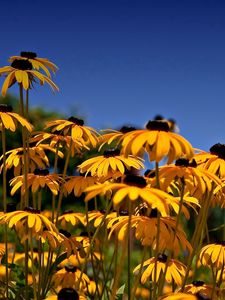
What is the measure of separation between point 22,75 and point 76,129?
54 centimetres

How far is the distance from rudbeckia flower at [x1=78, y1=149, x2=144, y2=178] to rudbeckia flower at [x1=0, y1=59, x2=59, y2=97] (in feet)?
1.53

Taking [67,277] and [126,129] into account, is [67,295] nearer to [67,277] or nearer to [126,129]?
[126,129]

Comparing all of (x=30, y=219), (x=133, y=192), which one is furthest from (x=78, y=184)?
(x=133, y=192)

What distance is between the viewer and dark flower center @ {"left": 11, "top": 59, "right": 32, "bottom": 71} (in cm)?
348

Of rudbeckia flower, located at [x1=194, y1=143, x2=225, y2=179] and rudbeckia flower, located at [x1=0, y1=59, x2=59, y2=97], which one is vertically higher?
rudbeckia flower, located at [x1=0, y1=59, x2=59, y2=97]

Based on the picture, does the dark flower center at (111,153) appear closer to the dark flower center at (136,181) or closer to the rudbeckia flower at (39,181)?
the rudbeckia flower at (39,181)

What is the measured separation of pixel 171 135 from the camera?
2.59 meters

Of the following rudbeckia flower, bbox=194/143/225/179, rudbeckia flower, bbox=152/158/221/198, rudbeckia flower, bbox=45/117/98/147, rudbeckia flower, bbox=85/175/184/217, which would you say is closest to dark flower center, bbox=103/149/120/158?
rudbeckia flower, bbox=45/117/98/147

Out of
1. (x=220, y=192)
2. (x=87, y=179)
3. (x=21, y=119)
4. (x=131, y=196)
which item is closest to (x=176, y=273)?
(x=220, y=192)

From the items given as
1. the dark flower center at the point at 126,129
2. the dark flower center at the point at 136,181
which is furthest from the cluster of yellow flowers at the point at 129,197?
the dark flower center at the point at 126,129

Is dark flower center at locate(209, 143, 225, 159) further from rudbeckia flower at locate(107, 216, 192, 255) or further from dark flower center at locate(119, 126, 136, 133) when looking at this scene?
dark flower center at locate(119, 126, 136, 133)

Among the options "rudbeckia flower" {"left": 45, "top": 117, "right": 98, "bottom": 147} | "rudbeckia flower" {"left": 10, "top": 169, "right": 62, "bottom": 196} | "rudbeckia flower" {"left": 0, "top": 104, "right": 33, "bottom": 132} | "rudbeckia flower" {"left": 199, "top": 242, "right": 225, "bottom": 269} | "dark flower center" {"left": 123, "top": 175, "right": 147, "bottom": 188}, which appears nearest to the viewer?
"dark flower center" {"left": 123, "top": 175, "right": 147, "bottom": 188}

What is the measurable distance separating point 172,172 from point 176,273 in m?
0.98

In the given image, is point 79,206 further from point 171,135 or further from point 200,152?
point 171,135
